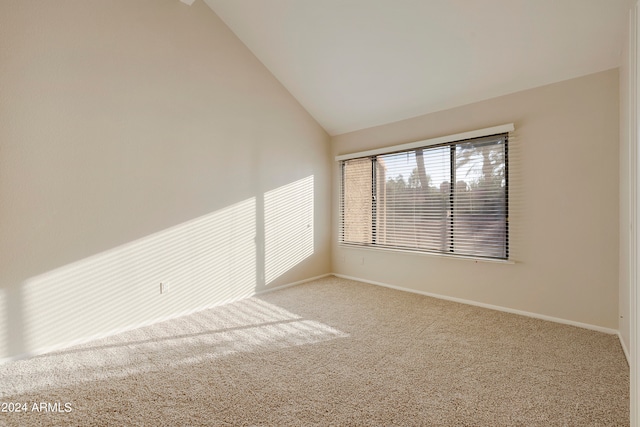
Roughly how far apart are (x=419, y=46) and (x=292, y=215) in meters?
2.60

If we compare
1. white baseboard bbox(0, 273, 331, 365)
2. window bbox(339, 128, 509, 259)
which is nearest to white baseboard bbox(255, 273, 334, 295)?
white baseboard bbox(0, 273, 331, 365)

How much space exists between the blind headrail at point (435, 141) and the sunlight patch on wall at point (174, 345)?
2482 millimetres

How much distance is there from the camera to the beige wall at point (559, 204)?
2779 mm

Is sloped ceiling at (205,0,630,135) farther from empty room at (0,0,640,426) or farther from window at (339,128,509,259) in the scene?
window at (339,128,509,259)

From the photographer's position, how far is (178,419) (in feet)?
5.58

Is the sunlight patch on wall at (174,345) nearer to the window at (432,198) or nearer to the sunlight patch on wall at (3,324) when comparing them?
the sunlight patch on wall at (3,324)

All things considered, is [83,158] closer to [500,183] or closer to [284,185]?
[284,185]

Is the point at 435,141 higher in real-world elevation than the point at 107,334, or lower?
higher

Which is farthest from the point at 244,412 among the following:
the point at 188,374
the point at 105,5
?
the point at 105,5

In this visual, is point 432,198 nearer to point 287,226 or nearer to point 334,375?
point 287,226

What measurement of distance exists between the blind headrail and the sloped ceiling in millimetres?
388

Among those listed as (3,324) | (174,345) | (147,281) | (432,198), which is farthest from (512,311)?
(3,324)

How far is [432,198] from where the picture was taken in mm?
3957

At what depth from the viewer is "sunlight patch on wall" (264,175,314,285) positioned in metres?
4.27
